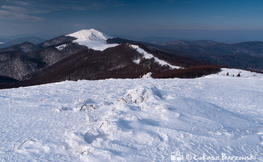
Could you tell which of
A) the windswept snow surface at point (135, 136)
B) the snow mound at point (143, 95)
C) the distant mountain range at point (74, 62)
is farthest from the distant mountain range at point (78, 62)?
the windswept snow surface at point (135, 136)

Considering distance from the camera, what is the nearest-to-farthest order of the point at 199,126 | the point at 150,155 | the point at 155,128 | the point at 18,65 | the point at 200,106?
the point at 150,155, the point at 155,128, the point at 199,126, the point at 200,106, the point at 18,65

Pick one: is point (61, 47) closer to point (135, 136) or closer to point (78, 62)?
point (78, 62)

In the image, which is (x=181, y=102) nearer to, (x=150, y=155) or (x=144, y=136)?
(x=144, y=136)

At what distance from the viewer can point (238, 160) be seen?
8.30 ft

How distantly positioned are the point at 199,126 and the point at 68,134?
3216mm

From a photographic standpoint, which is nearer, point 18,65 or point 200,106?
point 200,106

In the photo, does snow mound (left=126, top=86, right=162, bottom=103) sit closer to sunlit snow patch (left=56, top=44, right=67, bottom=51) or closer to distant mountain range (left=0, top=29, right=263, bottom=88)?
distant mountain range (left=0, top=29, right=263, bottom=88)

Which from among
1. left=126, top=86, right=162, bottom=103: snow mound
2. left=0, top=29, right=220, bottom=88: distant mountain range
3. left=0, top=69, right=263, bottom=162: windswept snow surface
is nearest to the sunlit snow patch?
left=0, top=29, right=220, bottom=88: distant mountain range

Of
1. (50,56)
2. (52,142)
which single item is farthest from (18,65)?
(52,142)

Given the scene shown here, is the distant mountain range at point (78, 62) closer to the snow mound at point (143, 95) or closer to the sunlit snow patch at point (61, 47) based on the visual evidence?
the sunlit snow patch at point (61, 47)

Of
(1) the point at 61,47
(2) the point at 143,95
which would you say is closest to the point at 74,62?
(1) the point at 61,47

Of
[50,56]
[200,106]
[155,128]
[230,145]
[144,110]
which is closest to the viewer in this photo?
[230,145]

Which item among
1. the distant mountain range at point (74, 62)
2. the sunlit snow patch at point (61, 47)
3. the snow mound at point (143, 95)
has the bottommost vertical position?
the distant mountain range at point (74, 62)

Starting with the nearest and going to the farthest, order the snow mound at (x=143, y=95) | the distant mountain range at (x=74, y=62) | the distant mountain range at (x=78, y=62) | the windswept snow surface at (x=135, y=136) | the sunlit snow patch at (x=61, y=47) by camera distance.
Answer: the windswept snow surface at (x=135, y=136) < the snow mound at (x=143, y=95) < the distant mountain range at (x=78, y=62) < the distant mountain range at (x=74, y=62) < the sunlit snow patch at (x=61, y=47)
